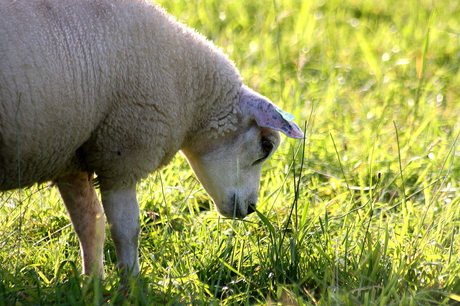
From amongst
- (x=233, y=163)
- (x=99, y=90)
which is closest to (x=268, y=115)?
(x=233, y=163)

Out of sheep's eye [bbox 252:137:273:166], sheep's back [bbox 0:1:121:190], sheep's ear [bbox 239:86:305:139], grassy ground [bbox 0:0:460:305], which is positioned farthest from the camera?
sheep's eye [bbox 252:137:273:166]

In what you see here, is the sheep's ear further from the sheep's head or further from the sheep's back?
the sheep's back

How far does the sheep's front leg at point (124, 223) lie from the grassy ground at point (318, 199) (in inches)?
3.8

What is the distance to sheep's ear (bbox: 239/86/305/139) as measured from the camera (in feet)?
11.4

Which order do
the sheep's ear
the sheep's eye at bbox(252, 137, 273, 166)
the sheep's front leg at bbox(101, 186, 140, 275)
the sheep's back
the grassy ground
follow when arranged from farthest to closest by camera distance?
the sheep's eye at bbox(252, 137, 273, 166)
the sheep's ear
the sheep's front leg at bbox(101, 186, 140, 275)
the grassy ground
the sheep's back

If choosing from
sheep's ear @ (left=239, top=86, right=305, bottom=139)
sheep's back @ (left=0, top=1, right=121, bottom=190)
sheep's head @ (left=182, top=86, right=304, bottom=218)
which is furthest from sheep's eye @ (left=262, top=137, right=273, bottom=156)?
sheep's back @ (left=0, top=1, right=121, bottom=190)

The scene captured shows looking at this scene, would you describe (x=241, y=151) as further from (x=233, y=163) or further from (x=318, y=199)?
(x=318, y=199)

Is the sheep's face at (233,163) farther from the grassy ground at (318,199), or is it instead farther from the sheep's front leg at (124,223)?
the sheep's front leg at (124,223)

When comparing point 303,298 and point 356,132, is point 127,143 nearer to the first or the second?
point 303,298

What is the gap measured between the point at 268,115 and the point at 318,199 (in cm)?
122

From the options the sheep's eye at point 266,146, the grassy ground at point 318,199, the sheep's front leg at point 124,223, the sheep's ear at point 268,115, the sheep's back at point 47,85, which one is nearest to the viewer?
the sheep's back at point 47,85

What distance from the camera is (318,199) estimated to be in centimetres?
452

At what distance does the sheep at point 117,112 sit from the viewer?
2.87 m

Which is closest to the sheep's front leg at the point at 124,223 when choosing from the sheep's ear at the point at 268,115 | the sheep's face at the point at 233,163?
the sheep's face at the point at 233,163
